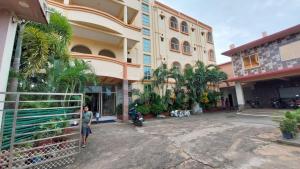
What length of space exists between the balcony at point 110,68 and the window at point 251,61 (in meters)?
11.5

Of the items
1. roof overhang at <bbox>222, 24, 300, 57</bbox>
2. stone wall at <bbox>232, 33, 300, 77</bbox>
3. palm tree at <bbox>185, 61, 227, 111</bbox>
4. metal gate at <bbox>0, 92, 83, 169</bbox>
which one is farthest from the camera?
palm tree at <bbox>185, 61, 227, 111</bbox>

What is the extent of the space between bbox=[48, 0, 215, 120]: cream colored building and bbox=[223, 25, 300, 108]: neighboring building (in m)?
6.61

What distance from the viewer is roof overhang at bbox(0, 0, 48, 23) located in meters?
4.11

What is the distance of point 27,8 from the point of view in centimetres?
437

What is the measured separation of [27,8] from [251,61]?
18.0 m

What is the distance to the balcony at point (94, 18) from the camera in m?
10.8

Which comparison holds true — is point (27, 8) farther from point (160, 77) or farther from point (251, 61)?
point (251, 61)

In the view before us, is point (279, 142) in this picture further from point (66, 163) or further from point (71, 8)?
point (71, 8)

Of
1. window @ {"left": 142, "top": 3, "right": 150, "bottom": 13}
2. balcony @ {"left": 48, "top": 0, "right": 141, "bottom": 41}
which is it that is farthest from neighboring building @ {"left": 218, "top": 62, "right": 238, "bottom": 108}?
balcony @ {"left": 48, "top": 0, "right": 141, "bottom": 41}

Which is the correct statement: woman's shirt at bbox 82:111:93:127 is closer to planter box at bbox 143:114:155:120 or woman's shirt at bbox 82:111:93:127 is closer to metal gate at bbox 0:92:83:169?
metal gate at bbox 0:92:83:169

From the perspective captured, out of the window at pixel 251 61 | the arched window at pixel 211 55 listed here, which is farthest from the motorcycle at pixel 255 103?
the arched window at pixel 211 55

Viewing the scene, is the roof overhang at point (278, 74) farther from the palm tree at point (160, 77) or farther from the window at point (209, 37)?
the window at point (209, 37)

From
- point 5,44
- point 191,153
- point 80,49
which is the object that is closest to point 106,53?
point 80,49

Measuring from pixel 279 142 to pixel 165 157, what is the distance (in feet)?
15.8
